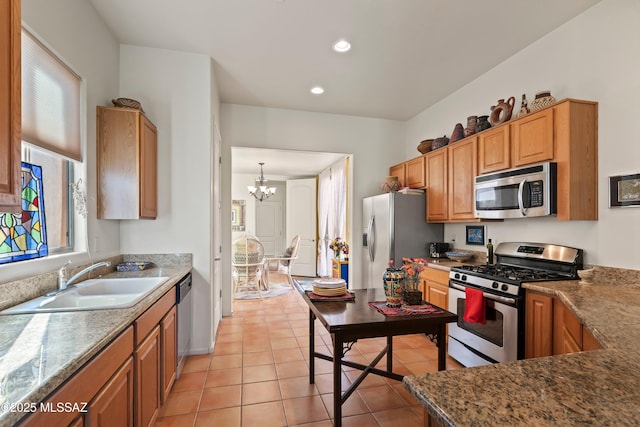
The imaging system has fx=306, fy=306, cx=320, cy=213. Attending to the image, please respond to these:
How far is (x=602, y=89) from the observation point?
2264mm

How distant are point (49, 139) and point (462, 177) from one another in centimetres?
355

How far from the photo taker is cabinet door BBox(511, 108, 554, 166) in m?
2.36

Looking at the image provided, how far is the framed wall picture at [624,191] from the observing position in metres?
2.06

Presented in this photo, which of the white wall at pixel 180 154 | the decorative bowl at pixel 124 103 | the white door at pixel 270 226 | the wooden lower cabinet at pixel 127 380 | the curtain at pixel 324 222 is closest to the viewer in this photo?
the wooden lower cabinet at pixel 127 380

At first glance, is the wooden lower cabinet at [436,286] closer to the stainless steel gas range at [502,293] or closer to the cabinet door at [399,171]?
the stainless steel gas range at [502,293]

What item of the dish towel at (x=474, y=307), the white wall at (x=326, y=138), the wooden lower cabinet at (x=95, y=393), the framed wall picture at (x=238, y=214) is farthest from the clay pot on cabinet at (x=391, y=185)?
the framed wall picture at (x=238, y=214)

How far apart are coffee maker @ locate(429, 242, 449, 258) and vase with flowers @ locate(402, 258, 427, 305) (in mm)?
1950

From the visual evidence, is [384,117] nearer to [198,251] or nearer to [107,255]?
[198,251]

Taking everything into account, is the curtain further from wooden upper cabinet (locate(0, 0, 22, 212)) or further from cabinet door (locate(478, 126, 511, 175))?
wooden upper cabinet (locate(0, 0, 22, 212))

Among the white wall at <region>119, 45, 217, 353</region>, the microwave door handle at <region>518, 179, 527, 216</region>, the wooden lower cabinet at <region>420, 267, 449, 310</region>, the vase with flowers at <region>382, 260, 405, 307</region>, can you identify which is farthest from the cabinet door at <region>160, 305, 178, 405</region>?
the microwave door handle at <region>518, 179, 527, 216</region>

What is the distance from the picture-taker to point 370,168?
479 cm

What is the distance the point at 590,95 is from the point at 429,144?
1815 millimetres

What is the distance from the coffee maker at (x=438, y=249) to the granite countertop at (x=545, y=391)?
106 inches

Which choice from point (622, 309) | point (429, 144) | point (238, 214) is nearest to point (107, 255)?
point (622, 309)
